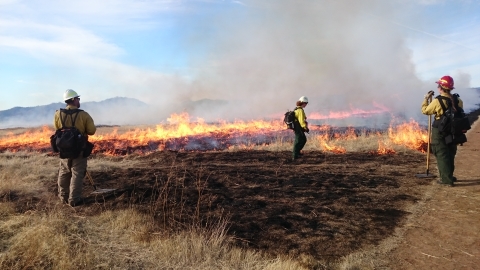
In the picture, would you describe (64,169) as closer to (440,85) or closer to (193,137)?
(440,85)

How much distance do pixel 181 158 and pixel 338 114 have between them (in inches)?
1164

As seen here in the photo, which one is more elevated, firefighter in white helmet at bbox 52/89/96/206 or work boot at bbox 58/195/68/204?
firefighter in white helmet at bbox 52/89/96/206

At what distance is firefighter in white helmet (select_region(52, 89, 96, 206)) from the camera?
667cm

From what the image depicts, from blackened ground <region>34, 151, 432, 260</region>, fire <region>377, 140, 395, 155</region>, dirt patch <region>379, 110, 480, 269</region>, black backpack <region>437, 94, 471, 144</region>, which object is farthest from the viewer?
fire <region>377, 140, 395, 155</region>

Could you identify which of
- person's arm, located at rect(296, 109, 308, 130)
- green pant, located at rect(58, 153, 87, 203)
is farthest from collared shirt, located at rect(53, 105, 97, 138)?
person's arm, located at rect(296, 109, 308, 130)

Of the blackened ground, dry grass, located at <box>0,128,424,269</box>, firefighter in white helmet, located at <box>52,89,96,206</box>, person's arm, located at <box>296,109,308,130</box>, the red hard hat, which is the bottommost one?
dry grass, located at <box>0,128,424,269</box>

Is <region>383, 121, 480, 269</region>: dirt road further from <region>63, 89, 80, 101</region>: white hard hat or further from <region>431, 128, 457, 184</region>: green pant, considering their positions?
<region>63, 89, 80, 101</region>: white hard hat

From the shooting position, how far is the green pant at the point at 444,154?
7.40 metres

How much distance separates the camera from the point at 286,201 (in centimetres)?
652

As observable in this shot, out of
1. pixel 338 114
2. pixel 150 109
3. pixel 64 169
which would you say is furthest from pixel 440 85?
pixel 150 109

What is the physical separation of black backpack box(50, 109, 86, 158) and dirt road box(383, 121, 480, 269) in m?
5.64

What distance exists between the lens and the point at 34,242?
13.8 feet

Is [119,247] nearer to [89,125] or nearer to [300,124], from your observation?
[89,125]

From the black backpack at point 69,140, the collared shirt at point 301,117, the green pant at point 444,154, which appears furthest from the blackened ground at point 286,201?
the collared shirt at point 301,117
